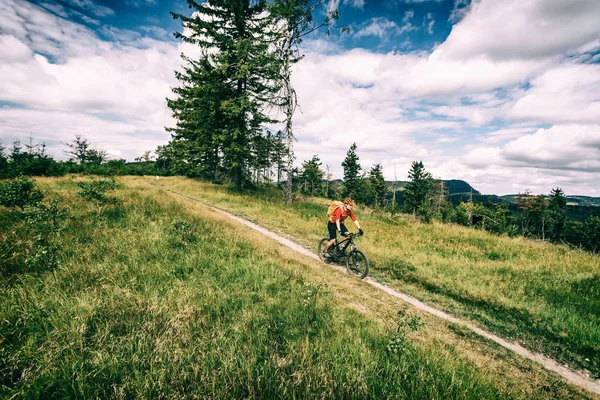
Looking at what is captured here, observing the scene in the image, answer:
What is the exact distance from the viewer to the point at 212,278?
527cm

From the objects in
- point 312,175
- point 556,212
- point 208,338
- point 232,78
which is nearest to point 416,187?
point 312,175

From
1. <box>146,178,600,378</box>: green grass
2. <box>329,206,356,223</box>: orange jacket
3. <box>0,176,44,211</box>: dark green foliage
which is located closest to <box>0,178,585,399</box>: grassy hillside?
<box>146,178,600,378</box>: green grass

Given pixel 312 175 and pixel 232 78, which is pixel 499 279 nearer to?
pixel 232 78

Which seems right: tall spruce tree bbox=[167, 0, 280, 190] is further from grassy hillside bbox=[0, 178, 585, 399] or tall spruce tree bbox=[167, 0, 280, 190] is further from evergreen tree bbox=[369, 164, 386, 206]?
evergreen tree bbox=[369, 164, 386, 206]

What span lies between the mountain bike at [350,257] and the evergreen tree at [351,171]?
155 ft

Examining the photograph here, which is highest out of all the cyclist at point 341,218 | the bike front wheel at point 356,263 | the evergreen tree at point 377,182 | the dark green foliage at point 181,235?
the evergreen tree at point 377,182

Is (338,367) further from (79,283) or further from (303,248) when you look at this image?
(303,248)

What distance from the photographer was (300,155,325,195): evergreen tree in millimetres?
59906

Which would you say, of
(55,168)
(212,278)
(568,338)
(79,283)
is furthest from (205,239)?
(55,168)

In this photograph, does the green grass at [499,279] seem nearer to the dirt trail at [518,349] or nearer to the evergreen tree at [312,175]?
the dirt trail at [518,349]

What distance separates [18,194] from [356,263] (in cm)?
1077

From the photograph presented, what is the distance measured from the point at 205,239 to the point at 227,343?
4.81m

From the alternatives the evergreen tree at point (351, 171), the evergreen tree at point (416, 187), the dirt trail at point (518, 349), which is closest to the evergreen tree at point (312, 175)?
the evergreen tree at point (351, 171)

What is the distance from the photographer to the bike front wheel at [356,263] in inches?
310
